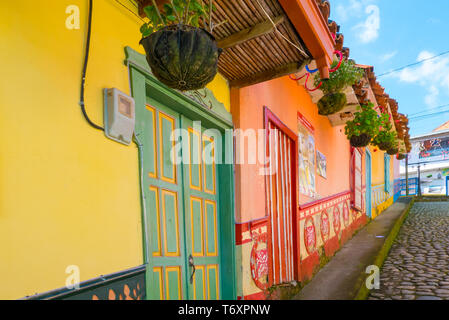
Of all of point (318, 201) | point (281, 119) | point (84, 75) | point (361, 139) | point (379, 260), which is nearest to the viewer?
point (84, 75)

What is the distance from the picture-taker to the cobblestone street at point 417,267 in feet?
13.2

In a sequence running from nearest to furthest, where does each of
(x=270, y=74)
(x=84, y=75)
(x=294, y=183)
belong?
1. (x=84, y=75)
2. (x=270, y=74)
3. (x=294, y=183)

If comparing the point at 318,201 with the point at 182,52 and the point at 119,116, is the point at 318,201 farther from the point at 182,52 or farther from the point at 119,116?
the point at 182,52

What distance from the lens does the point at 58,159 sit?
1.55 metres

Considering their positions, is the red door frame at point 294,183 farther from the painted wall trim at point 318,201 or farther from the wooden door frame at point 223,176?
the wooden door frame at point 223,176

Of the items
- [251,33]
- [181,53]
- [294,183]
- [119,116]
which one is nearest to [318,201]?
[294,183]

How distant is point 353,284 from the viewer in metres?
4.43

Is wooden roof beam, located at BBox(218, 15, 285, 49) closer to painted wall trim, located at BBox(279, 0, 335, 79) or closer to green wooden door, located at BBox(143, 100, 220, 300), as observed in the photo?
painted wall trim, located at BBox(279, 0, 335, 79)

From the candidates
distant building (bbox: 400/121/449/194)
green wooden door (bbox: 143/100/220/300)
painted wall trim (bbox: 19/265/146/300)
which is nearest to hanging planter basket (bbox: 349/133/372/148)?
green wooden door (bbox: 143/100/220/300)

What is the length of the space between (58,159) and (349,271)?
495 centimetres

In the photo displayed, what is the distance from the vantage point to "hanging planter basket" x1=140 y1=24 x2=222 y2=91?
1.64 meters

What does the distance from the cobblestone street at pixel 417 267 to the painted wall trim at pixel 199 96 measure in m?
3.02

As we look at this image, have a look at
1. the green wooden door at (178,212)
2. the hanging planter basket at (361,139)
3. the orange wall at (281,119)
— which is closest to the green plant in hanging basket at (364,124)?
the hanging planter basket at (361,139)

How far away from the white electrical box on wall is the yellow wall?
0.05 meters
